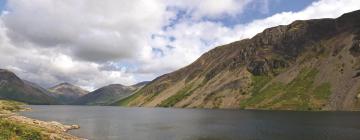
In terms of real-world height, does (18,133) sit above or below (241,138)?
above

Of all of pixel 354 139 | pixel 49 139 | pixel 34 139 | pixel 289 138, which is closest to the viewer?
pixel 34 139

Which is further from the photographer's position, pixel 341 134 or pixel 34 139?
pixel 341 134

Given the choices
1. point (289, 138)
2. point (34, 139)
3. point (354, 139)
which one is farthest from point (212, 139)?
point (34, 139)

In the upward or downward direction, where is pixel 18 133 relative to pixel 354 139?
upward

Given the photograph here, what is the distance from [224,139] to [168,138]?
14.6 m

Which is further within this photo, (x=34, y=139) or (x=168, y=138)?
(x=168, y=138)

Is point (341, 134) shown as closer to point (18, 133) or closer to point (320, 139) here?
point (320, 139)

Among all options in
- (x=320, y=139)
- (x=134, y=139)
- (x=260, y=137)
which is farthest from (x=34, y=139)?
(x=320, y=139)

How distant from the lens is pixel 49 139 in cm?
6444

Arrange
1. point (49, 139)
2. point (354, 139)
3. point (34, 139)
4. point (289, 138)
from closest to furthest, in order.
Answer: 1. point (34, 139)
2. point (49, 139)
3. point (354, 139)
4. point (289, 138)

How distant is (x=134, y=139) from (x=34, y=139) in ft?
134

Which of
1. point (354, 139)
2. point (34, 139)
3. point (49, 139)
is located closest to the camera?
point (34, 139)

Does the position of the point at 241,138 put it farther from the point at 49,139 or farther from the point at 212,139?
the point at 49,139

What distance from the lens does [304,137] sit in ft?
314
